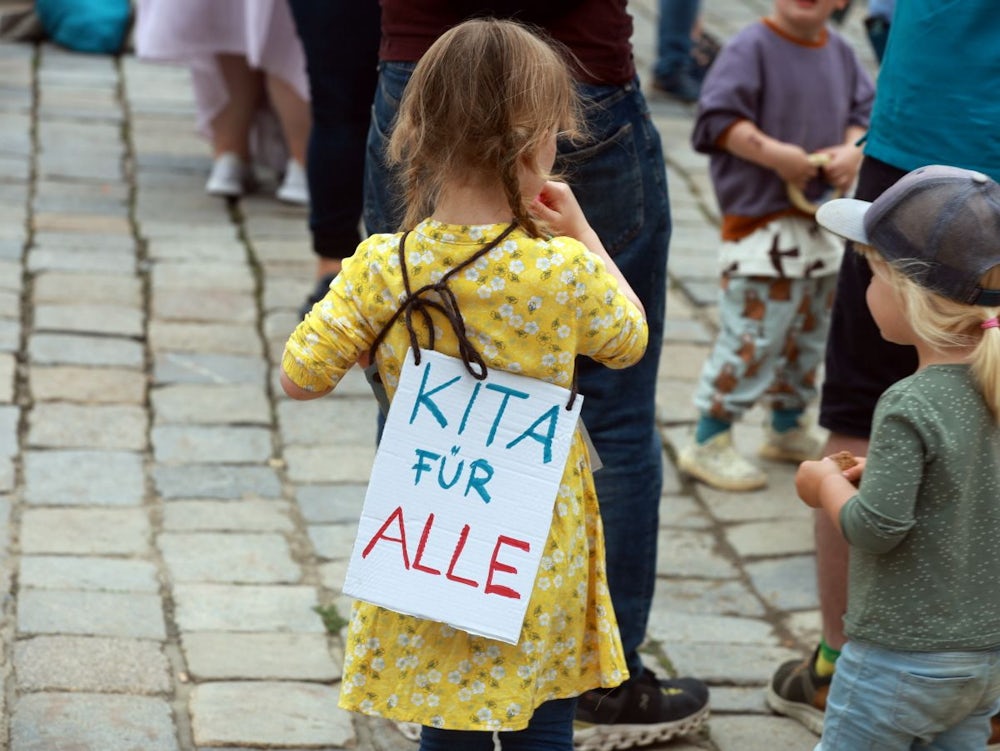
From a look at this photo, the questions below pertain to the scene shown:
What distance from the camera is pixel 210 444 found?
4324 mm

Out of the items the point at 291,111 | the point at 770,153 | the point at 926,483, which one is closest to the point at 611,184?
the point at 926,483

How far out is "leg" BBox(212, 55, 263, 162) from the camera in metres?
6.21

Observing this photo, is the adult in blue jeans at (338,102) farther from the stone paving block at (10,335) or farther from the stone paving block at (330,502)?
the stone paving block at (10,335)

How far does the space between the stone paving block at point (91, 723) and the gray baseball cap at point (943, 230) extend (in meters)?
1.56

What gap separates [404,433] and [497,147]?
0.42 metres

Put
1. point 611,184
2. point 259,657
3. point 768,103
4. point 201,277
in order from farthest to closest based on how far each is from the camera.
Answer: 1. point 201,277
2. point 768,103
3. point 259,657
4. point 611,184

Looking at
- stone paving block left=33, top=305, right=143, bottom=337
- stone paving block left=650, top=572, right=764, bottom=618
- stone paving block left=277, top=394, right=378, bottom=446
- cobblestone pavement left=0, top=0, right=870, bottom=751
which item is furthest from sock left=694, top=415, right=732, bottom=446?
stone paving block left=33, top=305, right=143, bottom=337

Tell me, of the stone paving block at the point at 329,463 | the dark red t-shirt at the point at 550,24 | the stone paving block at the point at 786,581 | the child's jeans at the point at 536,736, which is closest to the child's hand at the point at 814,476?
the child's jeans at the point at 536,736

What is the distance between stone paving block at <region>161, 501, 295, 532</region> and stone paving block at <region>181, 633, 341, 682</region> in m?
0.56

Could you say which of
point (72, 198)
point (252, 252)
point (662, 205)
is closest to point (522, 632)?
point (662, 205)

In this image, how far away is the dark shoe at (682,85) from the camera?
828 cm

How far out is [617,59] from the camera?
2588 mm

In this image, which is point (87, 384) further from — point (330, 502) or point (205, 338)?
point (330, 502)

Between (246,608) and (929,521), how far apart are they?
172cm
